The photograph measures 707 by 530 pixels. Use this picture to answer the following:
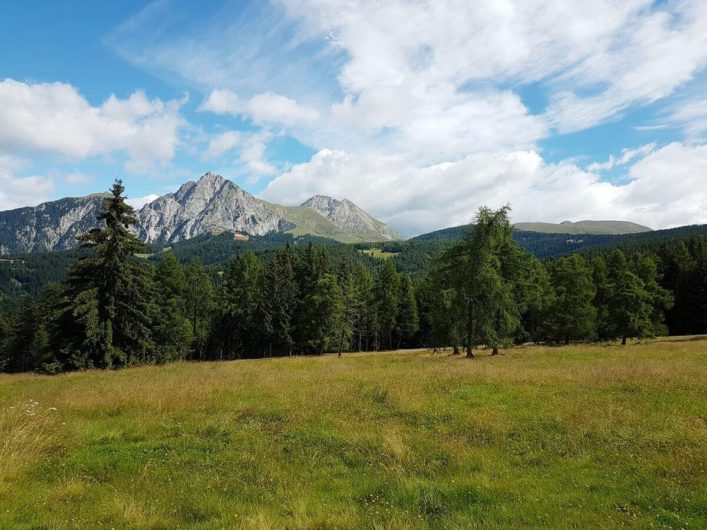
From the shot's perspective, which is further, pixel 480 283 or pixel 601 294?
pixel 601 294

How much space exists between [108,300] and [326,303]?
2748cm

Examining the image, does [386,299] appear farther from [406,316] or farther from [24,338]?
[24,338]

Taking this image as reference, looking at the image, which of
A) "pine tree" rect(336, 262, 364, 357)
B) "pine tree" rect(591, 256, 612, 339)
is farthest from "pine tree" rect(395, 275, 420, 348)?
"pine tree" rect(591, 256, 612, 339)

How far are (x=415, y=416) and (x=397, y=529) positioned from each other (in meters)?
6.95

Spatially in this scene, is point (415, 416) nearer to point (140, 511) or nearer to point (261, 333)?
point (140, 511)

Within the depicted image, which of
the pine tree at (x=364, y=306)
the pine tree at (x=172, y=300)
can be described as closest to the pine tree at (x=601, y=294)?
the pine tree at (x=364, y=306)

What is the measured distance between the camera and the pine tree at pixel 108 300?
29.6 meters

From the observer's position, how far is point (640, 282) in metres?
44.7

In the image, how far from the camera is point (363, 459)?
8672 millimetres

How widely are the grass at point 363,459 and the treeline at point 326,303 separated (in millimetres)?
17313

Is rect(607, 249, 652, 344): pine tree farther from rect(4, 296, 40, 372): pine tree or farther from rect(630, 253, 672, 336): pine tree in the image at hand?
rect(4, 296, 40, 372): pine tree

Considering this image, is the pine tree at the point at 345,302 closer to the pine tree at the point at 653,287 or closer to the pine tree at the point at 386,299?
the pine tree at the point at 386,299

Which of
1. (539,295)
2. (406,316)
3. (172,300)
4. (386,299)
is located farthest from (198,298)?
(539,295)

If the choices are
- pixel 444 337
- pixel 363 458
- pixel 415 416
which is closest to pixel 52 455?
pixel 363 458
